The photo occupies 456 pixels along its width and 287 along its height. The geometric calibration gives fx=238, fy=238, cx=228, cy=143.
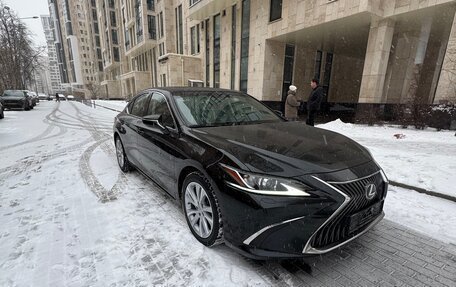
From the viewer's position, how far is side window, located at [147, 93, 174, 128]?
9.49 feet

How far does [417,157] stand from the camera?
481cm

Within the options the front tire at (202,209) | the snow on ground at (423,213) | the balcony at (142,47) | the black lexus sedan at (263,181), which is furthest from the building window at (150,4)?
the snow on ground at (423,213)

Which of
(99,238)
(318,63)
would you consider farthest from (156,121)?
(318,63)

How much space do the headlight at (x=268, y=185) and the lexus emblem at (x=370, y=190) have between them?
1.91 feet

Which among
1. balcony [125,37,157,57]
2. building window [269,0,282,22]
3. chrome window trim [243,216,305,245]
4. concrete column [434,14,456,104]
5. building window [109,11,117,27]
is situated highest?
building window [109,11,117,27]

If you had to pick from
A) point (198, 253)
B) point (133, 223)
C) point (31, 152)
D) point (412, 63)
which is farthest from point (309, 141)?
point (412, 63)

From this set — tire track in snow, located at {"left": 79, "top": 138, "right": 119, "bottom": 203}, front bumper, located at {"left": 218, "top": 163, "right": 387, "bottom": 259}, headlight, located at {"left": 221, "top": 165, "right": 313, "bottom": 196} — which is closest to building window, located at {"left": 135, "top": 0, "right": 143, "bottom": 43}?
tire track in snow, located at {"left": 79, "top": 138, "right": 119, "bottom": 203}

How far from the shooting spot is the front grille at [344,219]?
70.4 inches

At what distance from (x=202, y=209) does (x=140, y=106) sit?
2.41 meters

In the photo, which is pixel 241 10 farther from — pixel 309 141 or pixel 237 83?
pixel 309 141

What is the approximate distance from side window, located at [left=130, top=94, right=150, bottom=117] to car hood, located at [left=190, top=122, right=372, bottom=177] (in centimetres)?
160

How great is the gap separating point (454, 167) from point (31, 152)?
9113mm

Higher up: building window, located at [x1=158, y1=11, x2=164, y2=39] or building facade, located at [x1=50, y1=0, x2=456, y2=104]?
building window, located at [x1=158, y1=11, x2=164, y2=39]

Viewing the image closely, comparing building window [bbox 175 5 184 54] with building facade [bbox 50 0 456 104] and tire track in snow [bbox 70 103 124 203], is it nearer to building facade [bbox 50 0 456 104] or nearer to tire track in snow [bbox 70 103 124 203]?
building facade [bbox 50 0 456 104]
